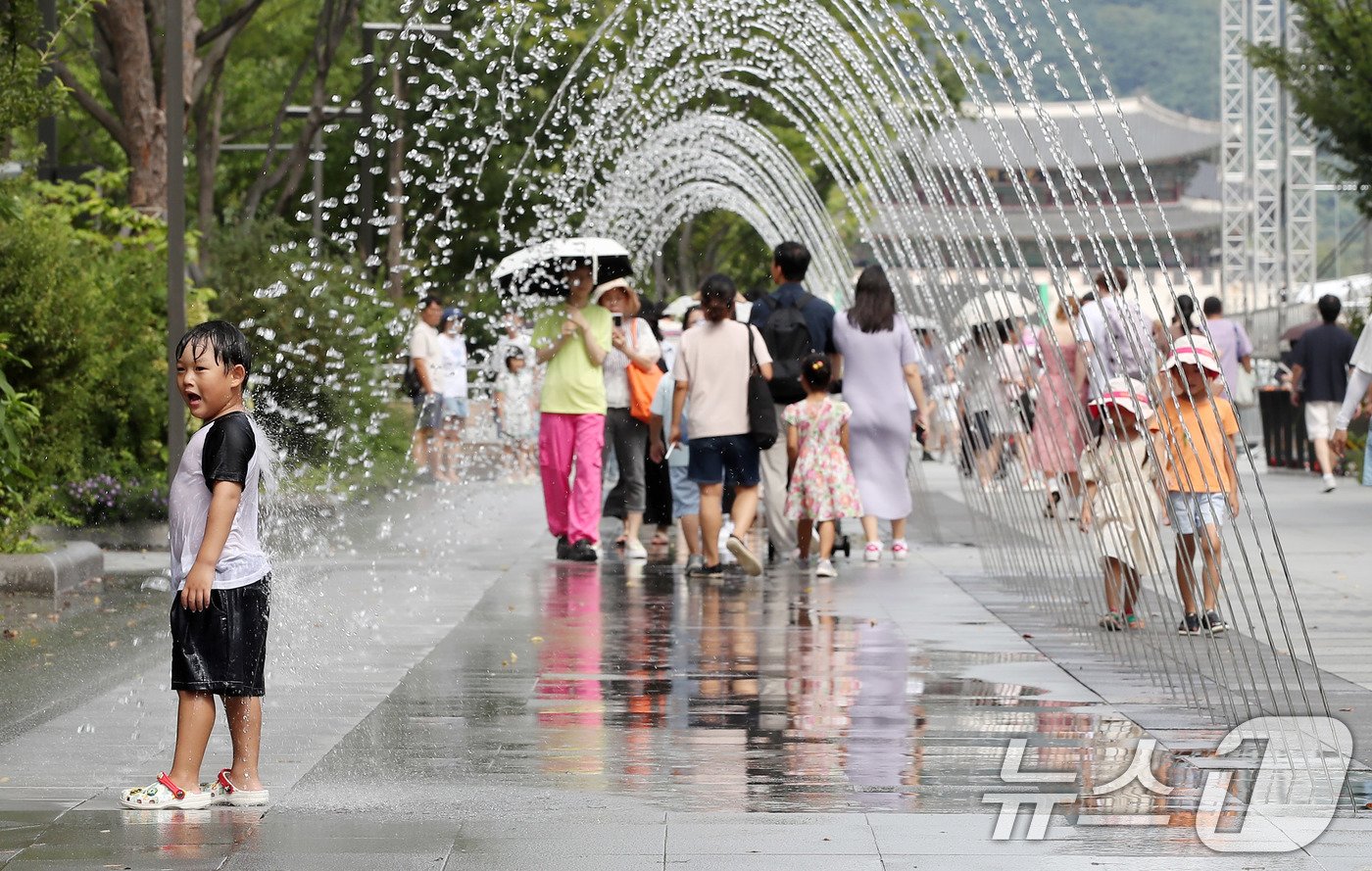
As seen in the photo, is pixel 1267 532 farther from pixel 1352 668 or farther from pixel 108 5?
pixel 108 5

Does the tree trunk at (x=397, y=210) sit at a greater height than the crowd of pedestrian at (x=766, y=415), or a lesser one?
greater

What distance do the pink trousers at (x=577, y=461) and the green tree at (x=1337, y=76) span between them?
11.5 m

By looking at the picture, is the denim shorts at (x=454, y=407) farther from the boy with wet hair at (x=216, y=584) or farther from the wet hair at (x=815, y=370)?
the boy with wet hair at (x=216, y=584)

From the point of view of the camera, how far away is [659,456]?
46.0ft

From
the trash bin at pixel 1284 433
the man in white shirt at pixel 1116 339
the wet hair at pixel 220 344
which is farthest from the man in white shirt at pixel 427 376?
the wet hair at pixel 220 344

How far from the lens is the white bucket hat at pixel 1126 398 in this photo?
8875mm

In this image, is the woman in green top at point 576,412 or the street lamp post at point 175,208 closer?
the street lamp post at point 175,208

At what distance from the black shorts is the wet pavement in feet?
1.18

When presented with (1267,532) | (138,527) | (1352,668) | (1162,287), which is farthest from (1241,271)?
(1162,287)

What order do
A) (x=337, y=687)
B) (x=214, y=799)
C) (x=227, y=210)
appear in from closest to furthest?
(x=214, y=799), (x=337, y=687), (x=227, y=210)

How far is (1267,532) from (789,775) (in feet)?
32.5

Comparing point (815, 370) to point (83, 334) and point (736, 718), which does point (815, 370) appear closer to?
point (83, 334)

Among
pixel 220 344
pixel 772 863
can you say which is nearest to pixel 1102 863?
pixel 772 863

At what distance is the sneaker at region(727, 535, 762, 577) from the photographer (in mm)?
12477
